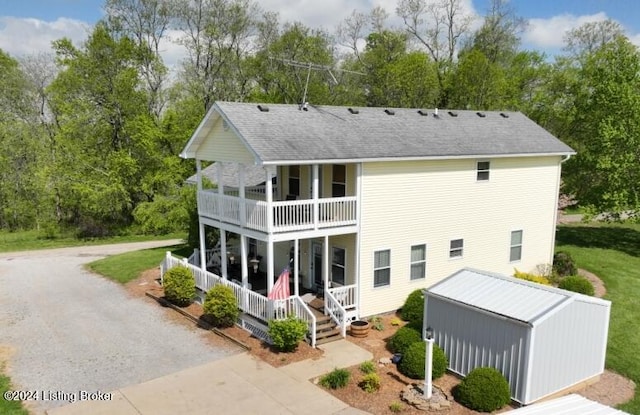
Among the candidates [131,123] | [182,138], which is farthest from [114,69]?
[182,138]

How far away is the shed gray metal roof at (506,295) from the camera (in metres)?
12.0

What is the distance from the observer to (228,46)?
4228 cm

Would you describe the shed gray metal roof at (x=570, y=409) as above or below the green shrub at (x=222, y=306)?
above

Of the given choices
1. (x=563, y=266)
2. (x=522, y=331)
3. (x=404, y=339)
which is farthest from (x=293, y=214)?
(x=563, y=266)

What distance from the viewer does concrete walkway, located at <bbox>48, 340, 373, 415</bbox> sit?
11.4 meters

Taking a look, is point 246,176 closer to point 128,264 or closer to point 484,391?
point 128,264

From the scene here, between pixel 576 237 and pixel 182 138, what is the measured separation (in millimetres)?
28646

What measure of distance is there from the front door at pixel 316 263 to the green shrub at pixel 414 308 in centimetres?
365

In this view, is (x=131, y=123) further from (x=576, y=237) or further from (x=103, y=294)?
(x=576, y=237)

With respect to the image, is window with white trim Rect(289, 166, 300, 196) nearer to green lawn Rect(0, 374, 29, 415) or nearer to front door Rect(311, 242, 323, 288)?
front door Rect(311, 242, 323, 288)

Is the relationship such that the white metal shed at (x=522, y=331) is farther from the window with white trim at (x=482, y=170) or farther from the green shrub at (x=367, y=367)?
the window with white trim at (x=482, y=170)

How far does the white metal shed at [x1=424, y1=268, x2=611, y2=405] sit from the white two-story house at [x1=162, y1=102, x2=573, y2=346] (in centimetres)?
392

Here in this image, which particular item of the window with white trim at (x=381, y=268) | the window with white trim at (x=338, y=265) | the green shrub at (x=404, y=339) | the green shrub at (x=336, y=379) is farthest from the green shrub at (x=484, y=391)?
the window with white trim at (x=338, y=265)

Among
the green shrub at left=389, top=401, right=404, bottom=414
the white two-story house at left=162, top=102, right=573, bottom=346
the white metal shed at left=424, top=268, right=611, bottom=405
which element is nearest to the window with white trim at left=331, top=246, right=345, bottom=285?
the white two-story house at left=162, top=102, right=573, bottom=346
